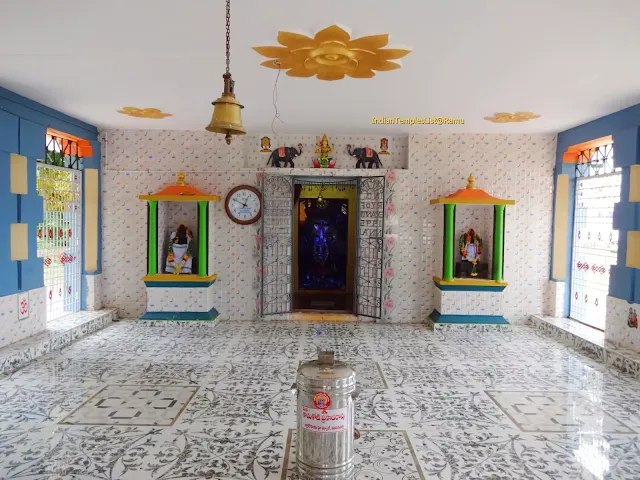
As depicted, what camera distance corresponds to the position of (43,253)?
691cm

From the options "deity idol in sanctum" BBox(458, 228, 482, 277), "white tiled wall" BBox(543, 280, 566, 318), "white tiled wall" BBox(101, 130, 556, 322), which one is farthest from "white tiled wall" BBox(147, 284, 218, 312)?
"white tiled wall" BBox(543, 280, 566, 318)

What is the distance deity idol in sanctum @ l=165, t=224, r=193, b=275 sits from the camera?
7.92m

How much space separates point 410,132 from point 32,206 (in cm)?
579

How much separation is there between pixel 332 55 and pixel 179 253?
4891mm

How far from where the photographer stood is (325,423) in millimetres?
3057

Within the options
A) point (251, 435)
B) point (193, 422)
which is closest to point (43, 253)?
point (193, 422)

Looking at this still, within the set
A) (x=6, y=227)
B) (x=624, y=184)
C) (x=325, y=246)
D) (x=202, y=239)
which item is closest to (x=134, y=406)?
(x=6, y=227)

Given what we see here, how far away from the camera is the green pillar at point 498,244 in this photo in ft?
25.1

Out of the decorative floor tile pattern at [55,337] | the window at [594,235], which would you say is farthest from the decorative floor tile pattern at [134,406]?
the window at [594,235]

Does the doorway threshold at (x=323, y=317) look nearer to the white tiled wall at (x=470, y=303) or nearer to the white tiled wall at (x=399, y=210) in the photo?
the white tiled wall at (x=399, y=210)

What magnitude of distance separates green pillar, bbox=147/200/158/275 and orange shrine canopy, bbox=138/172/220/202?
0.20 meters

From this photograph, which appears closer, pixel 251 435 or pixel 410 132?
pixel 251 435

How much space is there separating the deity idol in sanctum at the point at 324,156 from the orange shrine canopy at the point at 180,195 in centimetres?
181

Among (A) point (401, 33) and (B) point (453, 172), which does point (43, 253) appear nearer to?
(A) point (401, 33)
